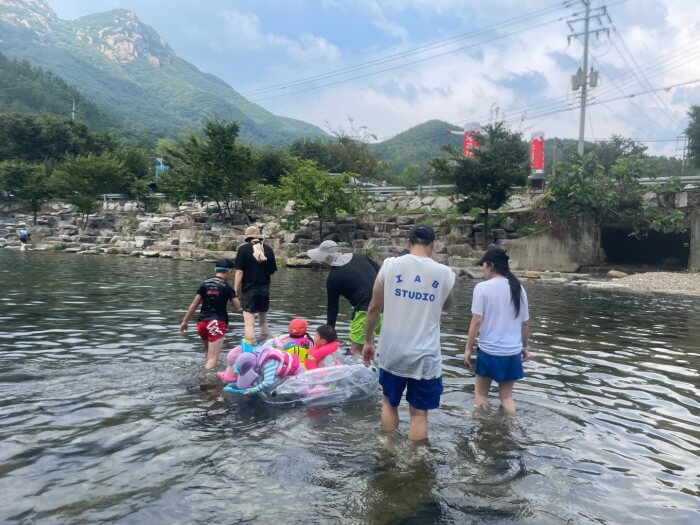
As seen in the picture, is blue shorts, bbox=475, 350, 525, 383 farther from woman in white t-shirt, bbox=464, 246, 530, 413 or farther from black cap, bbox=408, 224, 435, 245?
black cap, bbox=408, 224, 435, 245

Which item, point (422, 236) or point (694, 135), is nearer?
point (422, 236)

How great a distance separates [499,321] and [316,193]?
25562 millimetres

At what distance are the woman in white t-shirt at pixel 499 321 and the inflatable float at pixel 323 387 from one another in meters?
1.29

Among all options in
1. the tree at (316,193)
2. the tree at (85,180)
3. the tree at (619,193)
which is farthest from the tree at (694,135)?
the tree at (85,180)

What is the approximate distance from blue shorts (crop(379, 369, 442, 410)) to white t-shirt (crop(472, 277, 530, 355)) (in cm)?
103

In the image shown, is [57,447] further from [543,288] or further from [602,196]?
[602,196]

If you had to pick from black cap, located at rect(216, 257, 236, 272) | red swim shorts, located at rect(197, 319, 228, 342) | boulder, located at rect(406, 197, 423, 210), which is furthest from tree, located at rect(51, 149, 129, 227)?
red swim shorts, located at rect(197, 319, 228, 342)

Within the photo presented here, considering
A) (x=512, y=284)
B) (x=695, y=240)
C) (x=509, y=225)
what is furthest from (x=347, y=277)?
(x=509, y=225)

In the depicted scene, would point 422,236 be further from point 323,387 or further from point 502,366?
point 323,387

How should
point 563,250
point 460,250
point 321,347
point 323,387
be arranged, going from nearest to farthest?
point 323,387
point 321,347
point 563,250
point 460,250

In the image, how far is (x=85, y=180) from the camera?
41.3 meters

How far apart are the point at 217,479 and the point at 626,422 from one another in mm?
4241

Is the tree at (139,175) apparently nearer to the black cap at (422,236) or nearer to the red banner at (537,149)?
the red banner at (537,149)

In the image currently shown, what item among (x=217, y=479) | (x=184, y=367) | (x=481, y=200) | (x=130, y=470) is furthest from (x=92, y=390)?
(x=481, y=200)
